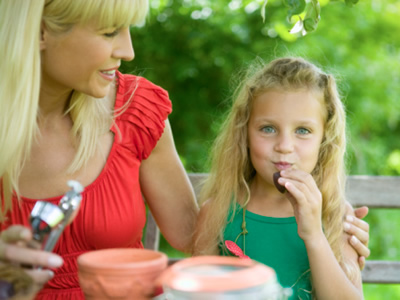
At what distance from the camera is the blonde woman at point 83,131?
1.40 m

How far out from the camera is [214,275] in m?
0.78

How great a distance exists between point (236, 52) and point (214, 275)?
310 centimetres

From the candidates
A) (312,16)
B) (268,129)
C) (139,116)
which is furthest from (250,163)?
(312,16)

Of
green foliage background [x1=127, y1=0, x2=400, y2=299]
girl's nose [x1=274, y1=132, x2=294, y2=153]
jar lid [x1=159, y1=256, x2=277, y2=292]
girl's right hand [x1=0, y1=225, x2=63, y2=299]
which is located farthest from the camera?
green foliage background [x1=127, y1=0, x2=400, y2=299]

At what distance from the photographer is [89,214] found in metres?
1.57

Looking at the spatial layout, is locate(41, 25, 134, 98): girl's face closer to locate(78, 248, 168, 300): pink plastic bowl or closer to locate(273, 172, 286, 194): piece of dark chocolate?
locate(273, 172, 286, 194): piece of dark chocolate

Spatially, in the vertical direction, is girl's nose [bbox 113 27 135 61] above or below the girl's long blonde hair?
above

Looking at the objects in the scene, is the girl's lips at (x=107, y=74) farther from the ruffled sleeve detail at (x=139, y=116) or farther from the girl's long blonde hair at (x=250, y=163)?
the girl's long blonde hair at (x=250, y=163)

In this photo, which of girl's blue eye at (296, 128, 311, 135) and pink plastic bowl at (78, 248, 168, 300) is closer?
pink plastic bowl at (78, 248, 168, 300)

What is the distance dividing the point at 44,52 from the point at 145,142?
43cm

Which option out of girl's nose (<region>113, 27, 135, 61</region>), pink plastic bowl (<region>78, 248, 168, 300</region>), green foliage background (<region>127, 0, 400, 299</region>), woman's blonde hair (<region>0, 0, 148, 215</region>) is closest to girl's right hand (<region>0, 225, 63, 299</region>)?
pink plastic bowl (<region>78, 248, 168, 300</region>)

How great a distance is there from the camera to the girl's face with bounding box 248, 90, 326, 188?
156 centimetres

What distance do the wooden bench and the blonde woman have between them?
0.93ft

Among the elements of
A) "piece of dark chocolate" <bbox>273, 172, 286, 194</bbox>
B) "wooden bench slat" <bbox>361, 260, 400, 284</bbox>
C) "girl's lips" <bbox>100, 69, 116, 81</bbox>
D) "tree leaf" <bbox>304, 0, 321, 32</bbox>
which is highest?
"tree leaf" <bbox>304, 0, 321, 32</bbox>
